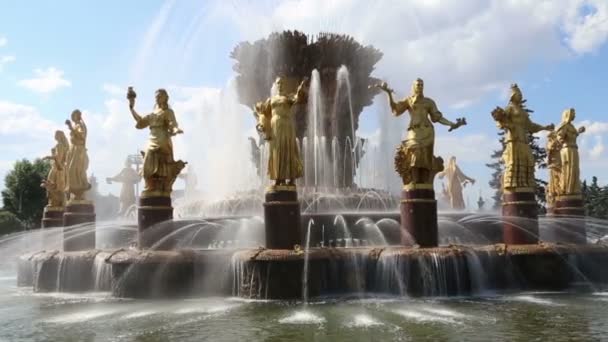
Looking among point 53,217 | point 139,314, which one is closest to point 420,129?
point 139,314

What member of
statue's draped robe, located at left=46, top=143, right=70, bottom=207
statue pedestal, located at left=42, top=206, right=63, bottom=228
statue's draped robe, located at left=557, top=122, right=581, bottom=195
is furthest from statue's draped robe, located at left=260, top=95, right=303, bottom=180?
statue pedestal, located at left=42, top=206, right=63, bottom=228

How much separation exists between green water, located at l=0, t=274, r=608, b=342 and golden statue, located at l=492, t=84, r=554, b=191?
9.38 feet

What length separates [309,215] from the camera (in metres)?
14.6

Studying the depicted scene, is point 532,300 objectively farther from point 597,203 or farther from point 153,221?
point 597,203

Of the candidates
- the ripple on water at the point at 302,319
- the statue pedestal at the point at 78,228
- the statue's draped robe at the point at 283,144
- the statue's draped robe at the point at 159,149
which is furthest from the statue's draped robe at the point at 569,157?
the statue pedestal at the point at 78,228

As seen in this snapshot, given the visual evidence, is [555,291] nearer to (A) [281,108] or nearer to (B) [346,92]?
(A) [281,108]

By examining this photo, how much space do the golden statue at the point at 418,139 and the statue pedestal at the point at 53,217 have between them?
12478mm

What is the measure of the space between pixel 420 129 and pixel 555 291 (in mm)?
4456

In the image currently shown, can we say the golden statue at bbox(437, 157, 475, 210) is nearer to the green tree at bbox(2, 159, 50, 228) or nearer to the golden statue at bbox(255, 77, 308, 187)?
the golden statue at bbox(255, 77, 308, 187)

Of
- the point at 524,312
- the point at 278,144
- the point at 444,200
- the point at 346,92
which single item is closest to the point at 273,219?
the point at 278,144

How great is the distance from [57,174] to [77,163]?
114 inches

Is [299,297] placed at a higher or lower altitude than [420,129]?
lower

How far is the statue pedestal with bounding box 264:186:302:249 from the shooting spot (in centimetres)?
1236

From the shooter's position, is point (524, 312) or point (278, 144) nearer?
A: point (524, 312)
